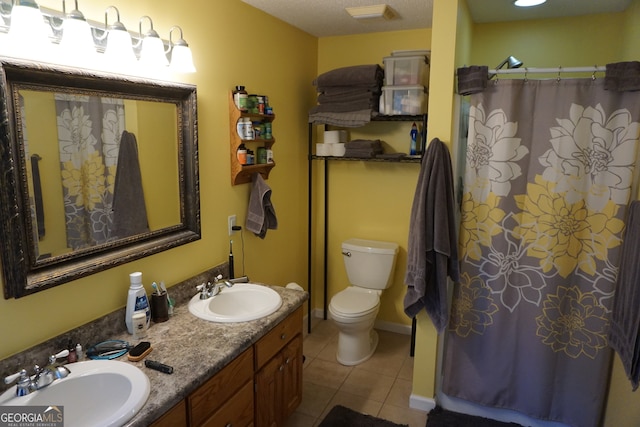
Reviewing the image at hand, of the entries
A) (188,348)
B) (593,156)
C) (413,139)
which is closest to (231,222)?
(188,348)

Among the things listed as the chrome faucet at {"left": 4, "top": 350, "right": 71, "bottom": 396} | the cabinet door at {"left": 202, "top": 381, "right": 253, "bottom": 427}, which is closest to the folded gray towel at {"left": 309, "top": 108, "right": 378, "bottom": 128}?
the cabinet door at {"left": 202, "top": 381, "right": 253, "bottom": 427}

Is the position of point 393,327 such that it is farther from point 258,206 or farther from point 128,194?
Result: point 128,194

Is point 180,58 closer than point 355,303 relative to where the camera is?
Yes

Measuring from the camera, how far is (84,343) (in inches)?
66.6

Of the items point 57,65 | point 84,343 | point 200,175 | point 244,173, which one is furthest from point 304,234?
point 57,65

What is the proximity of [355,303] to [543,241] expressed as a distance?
1.33m

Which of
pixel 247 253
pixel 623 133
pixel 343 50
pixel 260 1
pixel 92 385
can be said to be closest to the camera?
pixel 92 385

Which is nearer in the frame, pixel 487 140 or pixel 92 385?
pixel 92 385

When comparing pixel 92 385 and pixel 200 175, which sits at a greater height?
pixel 200 175

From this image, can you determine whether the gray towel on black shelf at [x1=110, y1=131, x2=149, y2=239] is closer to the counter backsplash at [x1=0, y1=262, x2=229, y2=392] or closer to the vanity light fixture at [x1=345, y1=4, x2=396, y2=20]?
the counter backsplash at [x1=0, y1=262, x2=229, y2=392]

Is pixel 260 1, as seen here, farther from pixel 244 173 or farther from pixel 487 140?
pixel 487 140

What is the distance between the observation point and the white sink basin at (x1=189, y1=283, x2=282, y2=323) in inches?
81.2

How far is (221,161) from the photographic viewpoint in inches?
96.0

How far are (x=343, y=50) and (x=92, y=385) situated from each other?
2.90m
